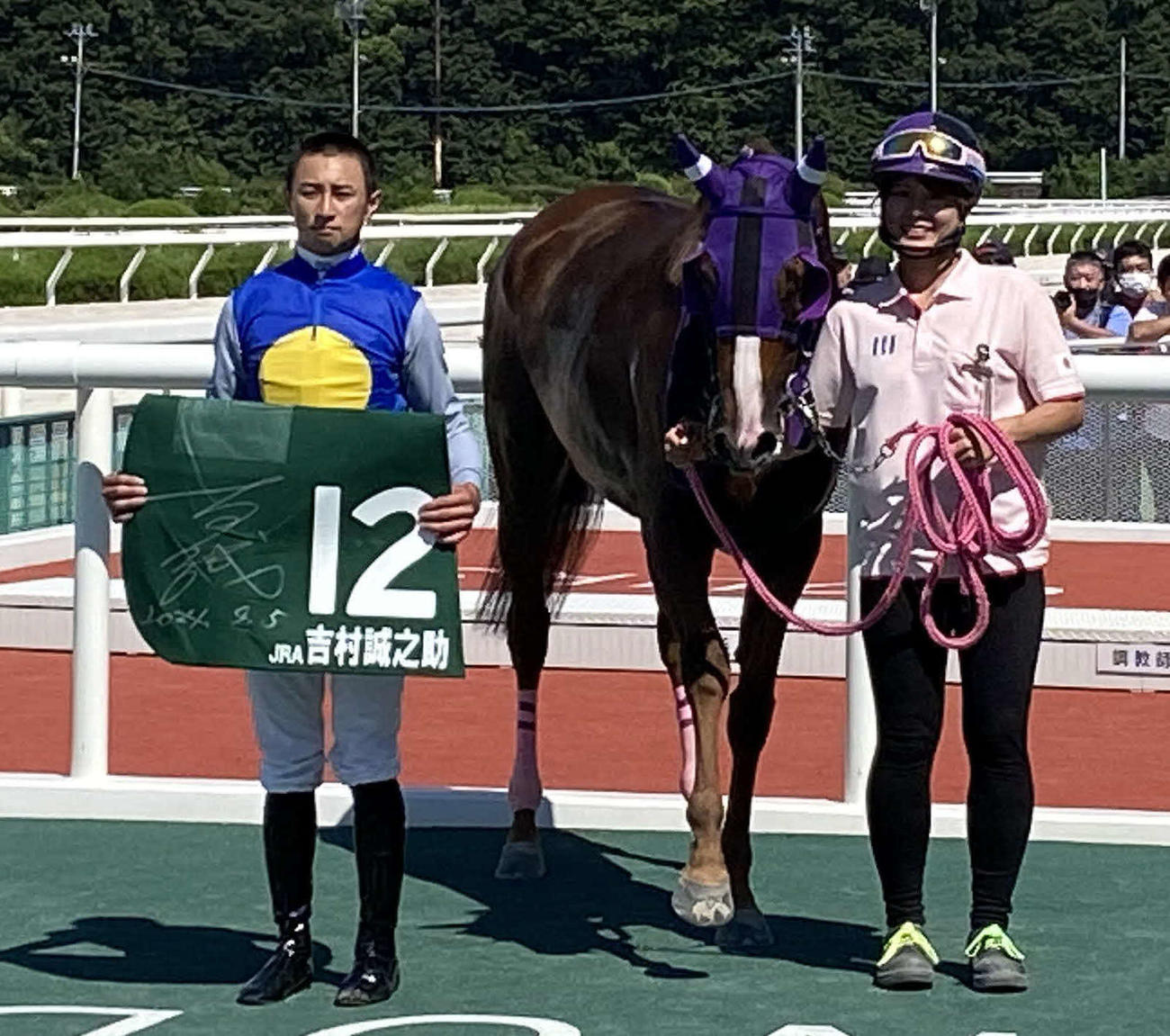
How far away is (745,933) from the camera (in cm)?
565

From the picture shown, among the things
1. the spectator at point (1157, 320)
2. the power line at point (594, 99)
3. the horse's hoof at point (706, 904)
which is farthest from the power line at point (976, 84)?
the horse's hoof at point (706, 904)

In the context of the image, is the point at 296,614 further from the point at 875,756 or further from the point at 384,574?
the point at 875,756

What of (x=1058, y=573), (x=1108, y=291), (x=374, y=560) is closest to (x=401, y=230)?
(x=1108, y=291)

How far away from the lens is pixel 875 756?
5.29 m

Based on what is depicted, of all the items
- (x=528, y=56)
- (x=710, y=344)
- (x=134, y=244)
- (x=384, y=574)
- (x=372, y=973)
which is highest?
(x=528, y=56)

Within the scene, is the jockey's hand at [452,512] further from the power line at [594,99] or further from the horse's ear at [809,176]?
the power line at [594,99]

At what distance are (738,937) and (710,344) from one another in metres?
1.17

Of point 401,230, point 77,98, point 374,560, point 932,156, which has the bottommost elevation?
point 374,560

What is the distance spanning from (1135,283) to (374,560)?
8.65 metres

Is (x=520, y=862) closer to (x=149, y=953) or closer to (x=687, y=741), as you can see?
(x=687, y=741)

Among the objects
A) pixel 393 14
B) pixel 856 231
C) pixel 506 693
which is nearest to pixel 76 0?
pixel 393 14

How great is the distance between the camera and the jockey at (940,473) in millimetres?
5090

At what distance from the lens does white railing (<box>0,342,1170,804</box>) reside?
673cm

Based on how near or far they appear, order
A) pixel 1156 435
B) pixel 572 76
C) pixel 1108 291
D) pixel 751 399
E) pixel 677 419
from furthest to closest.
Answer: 1. pixel 572 76
2. pixel 1108 291
3. pixel 1156 435
4. pixel 677 419
5. pixel 751 399
